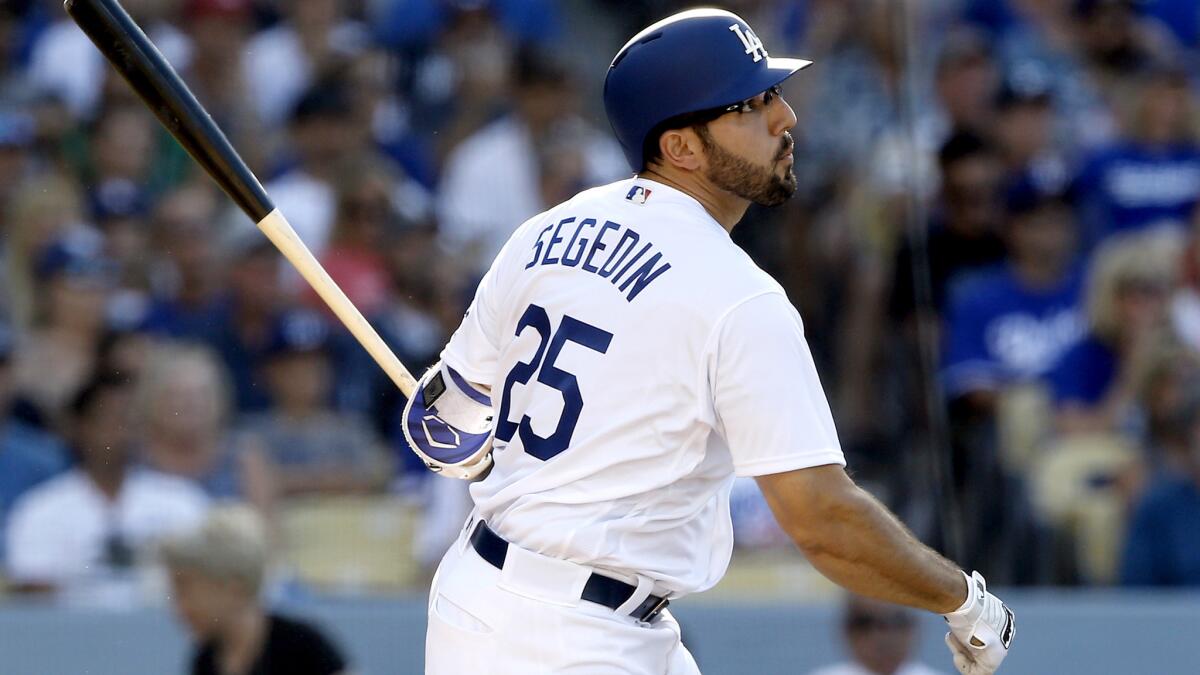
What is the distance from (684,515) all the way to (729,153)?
2.20 ft

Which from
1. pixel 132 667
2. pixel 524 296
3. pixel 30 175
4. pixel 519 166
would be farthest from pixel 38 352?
pixel 524 296

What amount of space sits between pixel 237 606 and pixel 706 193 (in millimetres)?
2485

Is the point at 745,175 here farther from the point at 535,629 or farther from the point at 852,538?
the point at 535,629

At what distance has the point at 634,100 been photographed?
3250 millimetres

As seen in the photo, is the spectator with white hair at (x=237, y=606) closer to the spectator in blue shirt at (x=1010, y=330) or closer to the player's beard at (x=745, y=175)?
the spectator in blue shirt at (x=1010, y=330)

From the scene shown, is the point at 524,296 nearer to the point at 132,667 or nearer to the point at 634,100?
the point at 634,100

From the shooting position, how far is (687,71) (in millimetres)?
3188

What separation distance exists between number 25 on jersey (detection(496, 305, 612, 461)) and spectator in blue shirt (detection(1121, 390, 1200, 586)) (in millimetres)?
3411

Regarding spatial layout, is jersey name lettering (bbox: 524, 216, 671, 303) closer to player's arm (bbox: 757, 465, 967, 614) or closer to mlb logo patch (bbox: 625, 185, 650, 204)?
mlb logo patch (bbox: 625, 185, 650, 204)

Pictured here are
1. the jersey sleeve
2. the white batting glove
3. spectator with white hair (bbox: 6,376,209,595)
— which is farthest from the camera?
spectator with white hair (bbox: 6,376,209,595)

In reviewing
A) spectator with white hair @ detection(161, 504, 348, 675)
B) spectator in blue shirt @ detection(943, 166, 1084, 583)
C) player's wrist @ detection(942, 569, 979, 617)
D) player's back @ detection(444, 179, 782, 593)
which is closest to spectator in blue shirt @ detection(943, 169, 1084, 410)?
spectator in blue shirt @ detection(943, 166, 1084, 583)

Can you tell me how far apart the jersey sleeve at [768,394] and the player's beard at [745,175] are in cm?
36

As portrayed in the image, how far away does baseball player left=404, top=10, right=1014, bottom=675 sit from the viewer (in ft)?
9.71

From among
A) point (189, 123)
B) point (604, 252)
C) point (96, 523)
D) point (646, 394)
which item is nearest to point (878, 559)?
point (646, 394)
